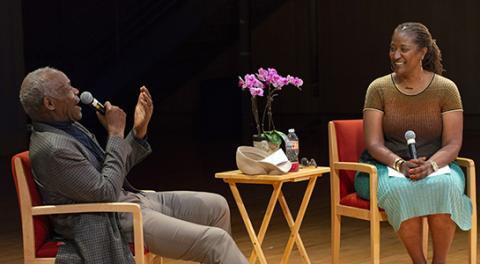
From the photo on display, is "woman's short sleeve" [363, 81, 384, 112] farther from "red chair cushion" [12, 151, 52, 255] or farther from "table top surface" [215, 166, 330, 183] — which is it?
"red chair cushion" [12, 151, 52, 255]

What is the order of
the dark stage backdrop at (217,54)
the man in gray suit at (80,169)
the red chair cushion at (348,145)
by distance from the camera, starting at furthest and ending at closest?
the dark stage backdrop at (217,54) → the red chair cushion at (348,145) → the man in gray suit at (80,169)

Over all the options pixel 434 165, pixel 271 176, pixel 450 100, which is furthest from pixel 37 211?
pixel 450 100

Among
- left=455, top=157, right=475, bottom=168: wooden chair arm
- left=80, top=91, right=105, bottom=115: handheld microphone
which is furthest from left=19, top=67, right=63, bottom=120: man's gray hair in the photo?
left=455, top=157, right=475, bottom=168: wooden chair arm

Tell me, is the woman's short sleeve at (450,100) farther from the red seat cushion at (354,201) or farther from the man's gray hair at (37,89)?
the man's gray hair at (37,89)

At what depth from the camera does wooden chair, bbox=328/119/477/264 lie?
184 inches

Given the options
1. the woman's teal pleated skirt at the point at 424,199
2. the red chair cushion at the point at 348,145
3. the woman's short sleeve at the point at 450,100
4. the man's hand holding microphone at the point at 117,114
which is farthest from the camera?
the red chair cushion at the point at 348,145

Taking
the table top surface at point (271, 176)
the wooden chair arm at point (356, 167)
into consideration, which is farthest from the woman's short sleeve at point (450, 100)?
the table top surface at point (271, 176)

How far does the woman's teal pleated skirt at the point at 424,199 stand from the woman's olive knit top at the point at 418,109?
0.23 m

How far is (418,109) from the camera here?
481 cm

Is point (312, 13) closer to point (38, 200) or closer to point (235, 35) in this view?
point (235, 35)

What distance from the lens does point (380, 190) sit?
4691mm

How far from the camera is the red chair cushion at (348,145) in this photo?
5057 millimetres

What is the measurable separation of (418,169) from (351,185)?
54cm

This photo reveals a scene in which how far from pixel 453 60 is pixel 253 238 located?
11418 mm
